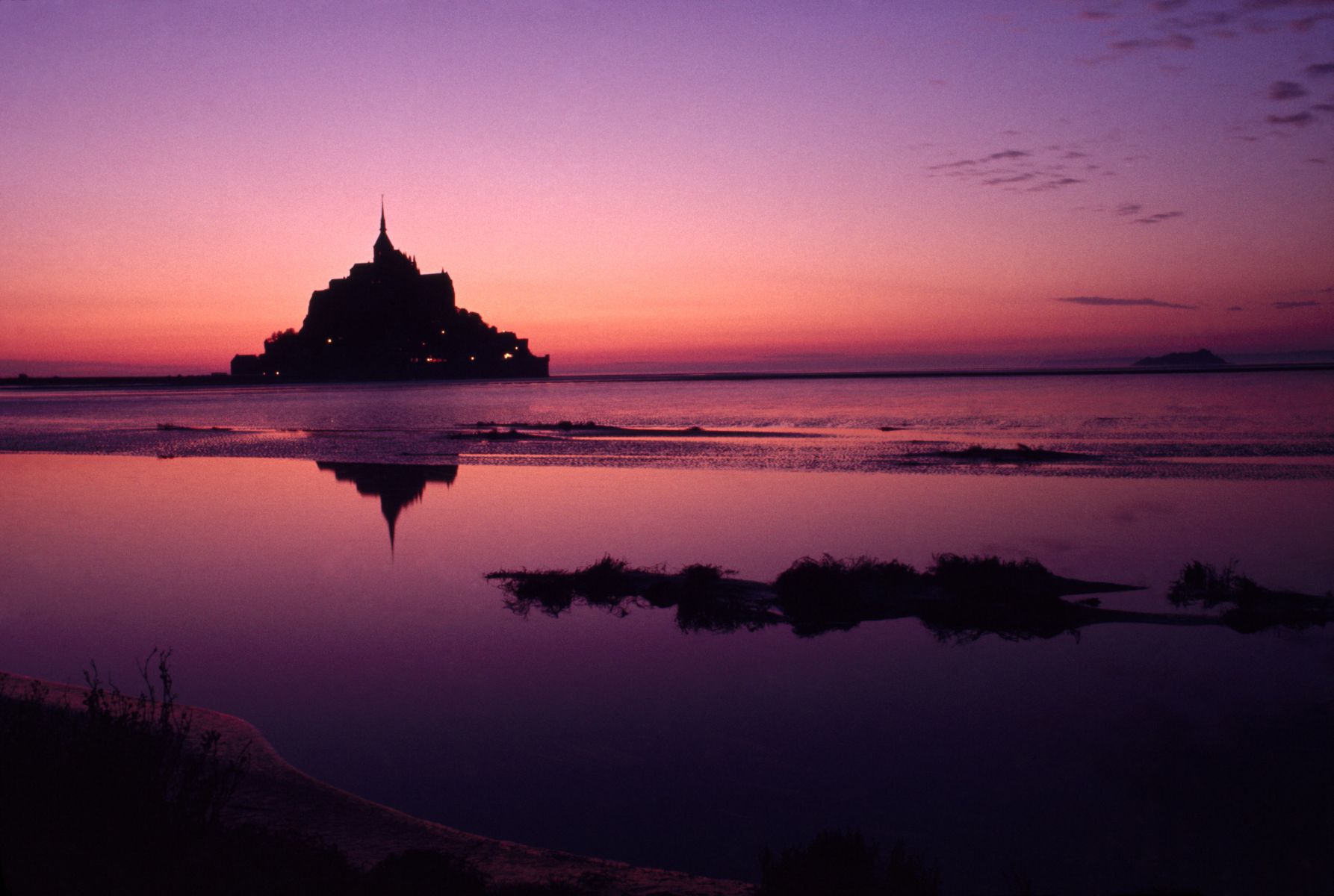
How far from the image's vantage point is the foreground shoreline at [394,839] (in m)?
6.79

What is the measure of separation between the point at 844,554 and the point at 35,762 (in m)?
15.4

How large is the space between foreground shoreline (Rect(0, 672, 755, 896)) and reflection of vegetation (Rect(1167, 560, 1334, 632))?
1079 cm

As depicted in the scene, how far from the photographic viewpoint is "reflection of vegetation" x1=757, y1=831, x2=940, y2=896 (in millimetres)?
5703

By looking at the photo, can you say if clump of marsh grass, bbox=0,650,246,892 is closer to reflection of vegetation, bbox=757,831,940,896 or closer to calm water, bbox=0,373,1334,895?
calm water, bbox=0,373,1334,895

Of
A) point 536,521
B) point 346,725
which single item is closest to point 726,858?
point 346,725

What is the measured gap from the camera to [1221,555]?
1900cm

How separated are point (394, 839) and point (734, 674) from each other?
18.3ft

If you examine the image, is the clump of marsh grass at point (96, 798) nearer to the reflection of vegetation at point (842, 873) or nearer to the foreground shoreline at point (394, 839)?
the foreground shoreline at point (394, 839)

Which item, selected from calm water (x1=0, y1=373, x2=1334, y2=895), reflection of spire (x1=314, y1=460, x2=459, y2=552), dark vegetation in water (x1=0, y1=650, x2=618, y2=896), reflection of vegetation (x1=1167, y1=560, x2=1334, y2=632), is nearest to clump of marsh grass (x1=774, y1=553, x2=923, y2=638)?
calm water (x1=0, y1=373, x2=1334, y2=895)

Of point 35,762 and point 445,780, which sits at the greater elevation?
point 35,762

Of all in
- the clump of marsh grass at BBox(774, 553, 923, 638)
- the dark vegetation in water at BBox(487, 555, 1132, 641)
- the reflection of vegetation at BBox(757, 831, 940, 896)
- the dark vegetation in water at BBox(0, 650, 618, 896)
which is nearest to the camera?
the dark vegetation in water at BBox(0, 650, 618, 896)

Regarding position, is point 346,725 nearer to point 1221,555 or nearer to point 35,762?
point 35,762

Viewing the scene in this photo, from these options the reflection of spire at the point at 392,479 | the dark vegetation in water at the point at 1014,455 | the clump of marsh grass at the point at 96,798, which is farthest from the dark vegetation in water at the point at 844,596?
the dark vegetation in water at the point at 1014,455

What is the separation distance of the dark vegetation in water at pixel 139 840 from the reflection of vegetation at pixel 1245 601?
12176 mm
